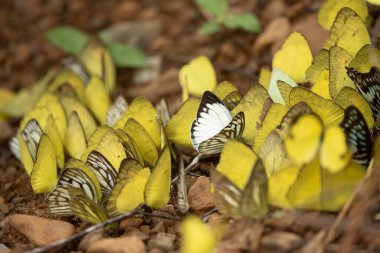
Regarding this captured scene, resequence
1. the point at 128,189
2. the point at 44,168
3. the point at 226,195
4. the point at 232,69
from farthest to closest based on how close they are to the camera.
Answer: the point at 232,69 → the point at 44,168 → the point at 128,189 → the point at 226,195

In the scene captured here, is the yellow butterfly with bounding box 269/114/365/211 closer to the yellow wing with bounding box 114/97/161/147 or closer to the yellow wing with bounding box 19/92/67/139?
the yellow wing with bounding box 114/97/161/147

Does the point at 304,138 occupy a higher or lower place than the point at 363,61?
lower

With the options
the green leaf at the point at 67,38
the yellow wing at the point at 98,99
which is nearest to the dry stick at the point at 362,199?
the yellow wing at the point at 98,99

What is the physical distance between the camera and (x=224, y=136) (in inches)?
59.0

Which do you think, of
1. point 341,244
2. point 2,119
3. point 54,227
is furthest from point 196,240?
point 2,119

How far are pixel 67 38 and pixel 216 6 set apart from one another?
663 millimetres

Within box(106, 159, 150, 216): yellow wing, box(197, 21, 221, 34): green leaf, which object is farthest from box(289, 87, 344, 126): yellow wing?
box(197, 21, 221, 34): green leaf

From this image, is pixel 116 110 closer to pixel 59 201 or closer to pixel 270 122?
pixel 59 201

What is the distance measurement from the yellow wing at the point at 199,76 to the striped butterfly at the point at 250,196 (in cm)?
67

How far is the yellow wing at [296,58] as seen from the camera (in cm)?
173

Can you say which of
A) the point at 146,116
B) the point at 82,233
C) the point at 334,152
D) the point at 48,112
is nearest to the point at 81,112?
the point at 48,112

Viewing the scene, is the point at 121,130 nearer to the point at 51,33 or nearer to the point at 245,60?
the point at 245,60

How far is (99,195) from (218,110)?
1.14 ft

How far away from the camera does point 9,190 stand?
181 cm
